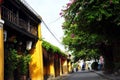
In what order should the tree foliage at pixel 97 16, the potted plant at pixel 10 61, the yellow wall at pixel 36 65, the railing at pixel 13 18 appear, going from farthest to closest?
the yellow wall at pixel 36 65
the railing at pixel 13 18
the potted plant at pixel 10 61
the tree foliage at pixel 97 16

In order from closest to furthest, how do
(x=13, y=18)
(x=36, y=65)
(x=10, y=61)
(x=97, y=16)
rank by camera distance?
(x=97, y=16)
(x=10, y=61)
(x=13, y=18)
(x=36, y=65)

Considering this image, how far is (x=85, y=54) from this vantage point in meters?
65.3

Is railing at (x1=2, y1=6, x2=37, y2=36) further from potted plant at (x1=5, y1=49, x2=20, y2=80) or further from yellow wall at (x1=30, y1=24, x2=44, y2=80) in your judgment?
yellow wall at (x1=30, y1=24, x2=44, y2=80)

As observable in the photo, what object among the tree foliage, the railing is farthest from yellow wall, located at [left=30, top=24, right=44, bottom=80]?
the tree foliage

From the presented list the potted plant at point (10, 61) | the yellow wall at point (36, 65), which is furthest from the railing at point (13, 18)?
the yellow wall at point (36, 65)

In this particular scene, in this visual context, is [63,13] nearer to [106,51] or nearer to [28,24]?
[28,24]

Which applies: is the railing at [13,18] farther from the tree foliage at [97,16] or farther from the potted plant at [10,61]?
the tree foliage at [97,16]

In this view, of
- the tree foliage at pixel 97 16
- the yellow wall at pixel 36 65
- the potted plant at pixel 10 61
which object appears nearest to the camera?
the tree foliage at pixel 97 16

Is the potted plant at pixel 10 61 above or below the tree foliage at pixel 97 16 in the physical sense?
below

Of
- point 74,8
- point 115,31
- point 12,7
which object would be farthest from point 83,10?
point 12,7

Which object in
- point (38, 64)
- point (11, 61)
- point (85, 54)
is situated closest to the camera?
point (11, 61)

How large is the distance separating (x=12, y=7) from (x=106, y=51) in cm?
2316

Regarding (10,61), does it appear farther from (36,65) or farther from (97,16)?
(36,65)

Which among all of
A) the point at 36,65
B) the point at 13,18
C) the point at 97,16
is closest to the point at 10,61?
the point at 13,18
